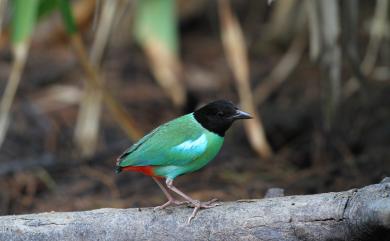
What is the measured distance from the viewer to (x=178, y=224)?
3.81 m

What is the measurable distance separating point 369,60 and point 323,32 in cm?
233

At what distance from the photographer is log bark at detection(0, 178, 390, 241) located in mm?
3305

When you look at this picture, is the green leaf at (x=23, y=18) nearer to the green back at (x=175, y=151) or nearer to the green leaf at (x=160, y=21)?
the green leaf at (x=160, y=21)

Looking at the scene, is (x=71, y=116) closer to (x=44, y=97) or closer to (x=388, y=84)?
(x=44, y=97)

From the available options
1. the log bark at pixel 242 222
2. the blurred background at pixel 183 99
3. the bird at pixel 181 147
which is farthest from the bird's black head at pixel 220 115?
the blurred background at pixel 183 99

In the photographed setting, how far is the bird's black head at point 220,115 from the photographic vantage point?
429 centimetres

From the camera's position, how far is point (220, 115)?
4.33m

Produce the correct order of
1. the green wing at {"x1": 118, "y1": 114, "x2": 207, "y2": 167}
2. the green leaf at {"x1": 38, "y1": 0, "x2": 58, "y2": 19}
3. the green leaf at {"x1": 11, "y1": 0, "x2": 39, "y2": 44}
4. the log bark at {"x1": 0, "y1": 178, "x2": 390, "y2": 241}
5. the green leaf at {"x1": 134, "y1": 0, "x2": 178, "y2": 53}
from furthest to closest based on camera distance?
the green leaf at {"x1": 38, "y1": 0, "x2": 58, "y2": 19} → the green leaf at {"x1": 134, "y1": 0, "x2": 178, "y2": 53} → the green leaf at {"x1": 11, "y1": 0, "x2": 39, "y2": 44} → the green wing at {"x1": 118, "y1": 114, "x2": 207, "y2": 167} → the log bark at {"x1": 0, "y1": 178, "x2": 390, "y2": 241}

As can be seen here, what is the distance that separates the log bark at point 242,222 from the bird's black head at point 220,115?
1.88 ft

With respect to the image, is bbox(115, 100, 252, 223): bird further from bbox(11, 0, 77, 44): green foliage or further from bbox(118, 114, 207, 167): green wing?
bbox(11, 0, 77, 44): green foliage

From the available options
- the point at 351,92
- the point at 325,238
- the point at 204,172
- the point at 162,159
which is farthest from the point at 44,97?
the point at 325,238

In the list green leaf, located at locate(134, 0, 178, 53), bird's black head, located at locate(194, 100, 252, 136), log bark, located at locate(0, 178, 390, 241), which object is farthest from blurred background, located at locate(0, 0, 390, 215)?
log bark, located at locate(0, 178, 390, 241)

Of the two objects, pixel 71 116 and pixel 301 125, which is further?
pixel 71 116

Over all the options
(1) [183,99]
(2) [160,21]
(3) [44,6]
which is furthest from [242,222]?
(1) [183,99]
